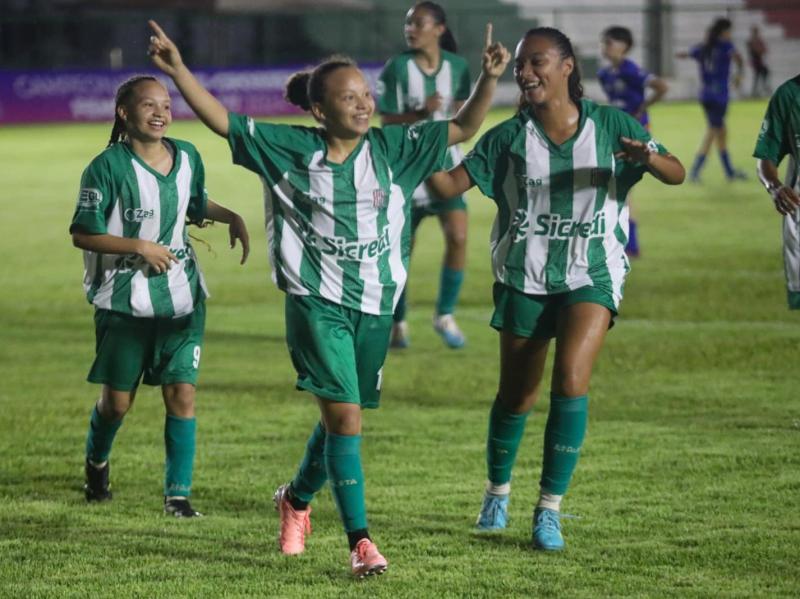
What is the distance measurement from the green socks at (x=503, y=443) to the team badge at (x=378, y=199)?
1.00 meters

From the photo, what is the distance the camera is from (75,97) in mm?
34156

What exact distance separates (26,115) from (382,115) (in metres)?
25.2

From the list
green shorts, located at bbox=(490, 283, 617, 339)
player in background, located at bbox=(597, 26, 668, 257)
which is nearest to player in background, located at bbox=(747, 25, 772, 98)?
player in background, located at bbox=(597, 26, 668, 257)

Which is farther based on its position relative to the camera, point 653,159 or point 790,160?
point 790,160

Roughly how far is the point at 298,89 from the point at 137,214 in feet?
2.66

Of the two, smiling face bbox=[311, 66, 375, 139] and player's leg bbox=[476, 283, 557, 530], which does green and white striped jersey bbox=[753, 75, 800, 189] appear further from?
smiling face bbox=[311, 66, 375, 139]

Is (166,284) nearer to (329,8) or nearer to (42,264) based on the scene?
(42,264)

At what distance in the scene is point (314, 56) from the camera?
38.3m

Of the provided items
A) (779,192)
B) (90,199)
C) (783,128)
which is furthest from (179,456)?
(783,128)

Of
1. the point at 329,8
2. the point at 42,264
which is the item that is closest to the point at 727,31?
the point at 42,264

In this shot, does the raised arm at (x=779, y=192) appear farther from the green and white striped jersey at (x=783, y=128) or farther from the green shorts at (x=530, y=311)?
the green shorts at (x=530, y=311)

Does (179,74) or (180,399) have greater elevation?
(179,74)

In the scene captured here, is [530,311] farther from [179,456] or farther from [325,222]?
[179,456]

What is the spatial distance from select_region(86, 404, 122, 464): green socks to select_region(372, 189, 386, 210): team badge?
1.69 metres
